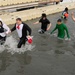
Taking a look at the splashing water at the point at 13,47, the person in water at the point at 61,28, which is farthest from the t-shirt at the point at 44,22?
the splashing water at the point at 13,47

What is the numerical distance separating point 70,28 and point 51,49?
16.1 feet

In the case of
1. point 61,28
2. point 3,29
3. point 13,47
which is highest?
point 3,29

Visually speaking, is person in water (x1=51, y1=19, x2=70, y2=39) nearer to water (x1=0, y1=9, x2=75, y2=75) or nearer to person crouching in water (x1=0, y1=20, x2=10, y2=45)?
water (x1=0, y1=9, x2=75, y2=75)

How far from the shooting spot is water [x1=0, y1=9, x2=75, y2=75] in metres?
8.44

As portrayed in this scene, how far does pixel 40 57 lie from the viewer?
9.76 meters

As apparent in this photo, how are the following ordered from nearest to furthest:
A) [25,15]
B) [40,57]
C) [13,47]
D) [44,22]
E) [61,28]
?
1. [40,57]
2. [13,47]
3. [61,28]
4. [44,22]
5. [25,15]

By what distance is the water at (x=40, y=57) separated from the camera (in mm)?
8438

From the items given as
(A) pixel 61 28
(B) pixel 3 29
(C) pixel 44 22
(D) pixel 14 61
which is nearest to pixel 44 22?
(C) pixel 44 22

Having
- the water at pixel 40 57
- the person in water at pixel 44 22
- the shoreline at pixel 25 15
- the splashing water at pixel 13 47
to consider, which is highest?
the person in water at pixel 44 22

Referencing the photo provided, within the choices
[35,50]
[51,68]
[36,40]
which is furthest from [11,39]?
[51,68]

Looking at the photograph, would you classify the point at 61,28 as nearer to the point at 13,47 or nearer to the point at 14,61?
the point at 13,47

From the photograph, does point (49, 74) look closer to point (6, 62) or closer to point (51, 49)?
point (6, 62)

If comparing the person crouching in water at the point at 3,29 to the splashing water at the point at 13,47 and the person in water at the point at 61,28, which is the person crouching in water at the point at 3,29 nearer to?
the splashing water at the point at 13,47

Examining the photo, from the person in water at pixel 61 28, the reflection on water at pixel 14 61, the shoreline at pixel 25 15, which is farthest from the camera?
the shoreline at pixel 25 15
